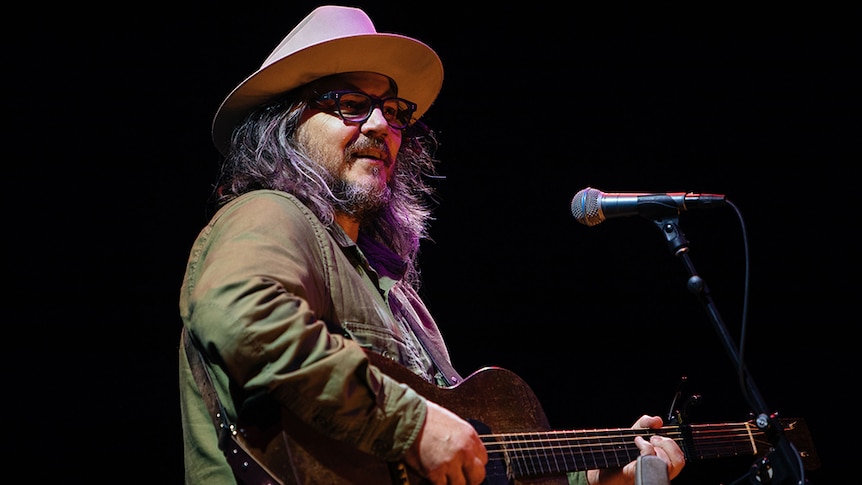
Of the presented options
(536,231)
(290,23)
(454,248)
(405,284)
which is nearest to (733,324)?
(536,231)

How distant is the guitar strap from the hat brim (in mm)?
1127

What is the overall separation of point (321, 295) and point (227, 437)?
495 millimetres

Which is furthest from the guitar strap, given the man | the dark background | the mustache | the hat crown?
the dark background

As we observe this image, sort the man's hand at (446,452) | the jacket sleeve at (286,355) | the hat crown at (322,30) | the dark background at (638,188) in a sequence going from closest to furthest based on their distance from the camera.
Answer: the jacket sleeve at (286,355) < the man's hand at (446,452) < the hat crown at (322,30) < the dark background at (638,188)

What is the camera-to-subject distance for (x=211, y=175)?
4.11 metres

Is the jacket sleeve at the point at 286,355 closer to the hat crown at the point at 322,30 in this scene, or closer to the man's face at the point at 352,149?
the man's face at the point at 352,149

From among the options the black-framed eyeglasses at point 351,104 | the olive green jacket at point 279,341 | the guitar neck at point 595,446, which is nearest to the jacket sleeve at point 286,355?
the olive green jacket at point 279,341

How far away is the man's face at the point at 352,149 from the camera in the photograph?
299 cm

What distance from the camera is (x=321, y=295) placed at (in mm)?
2369

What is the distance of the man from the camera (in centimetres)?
197

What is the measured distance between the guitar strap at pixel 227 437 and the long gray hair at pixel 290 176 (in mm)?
696

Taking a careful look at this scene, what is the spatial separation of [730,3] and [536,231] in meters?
1.86

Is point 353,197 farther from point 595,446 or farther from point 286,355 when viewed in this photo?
point 595,446

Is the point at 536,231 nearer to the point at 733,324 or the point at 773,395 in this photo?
the point at 733,324
